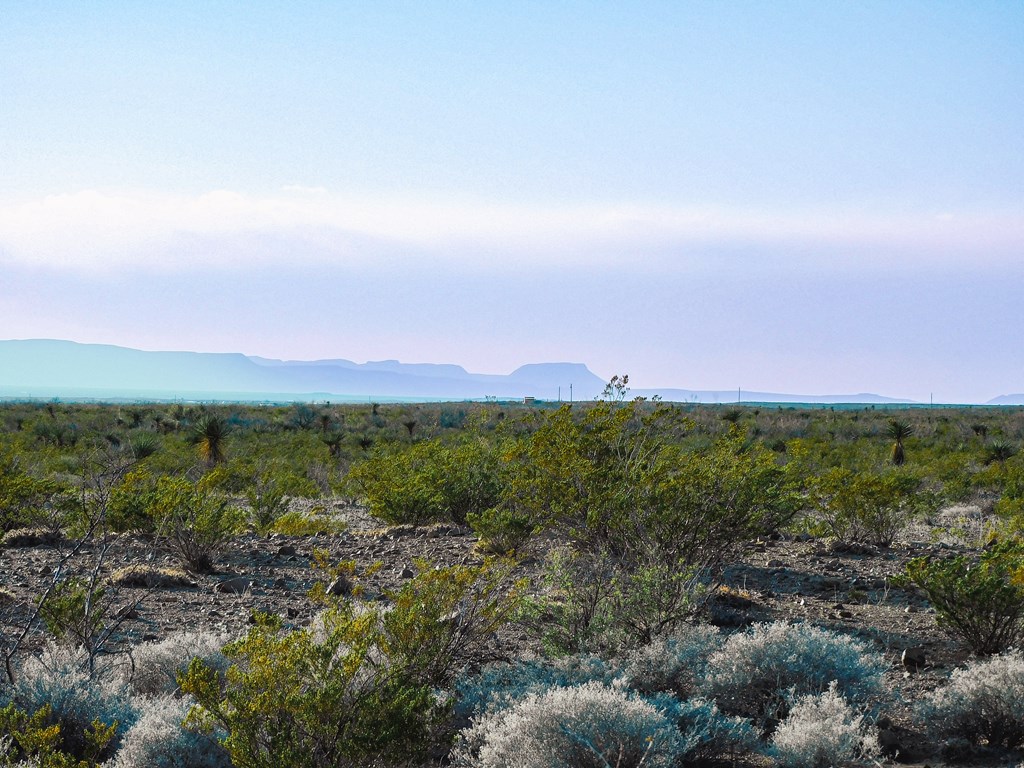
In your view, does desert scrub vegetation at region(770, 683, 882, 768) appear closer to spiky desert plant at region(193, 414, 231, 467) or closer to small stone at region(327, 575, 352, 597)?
small stone at region(327, 575, 352, 597)

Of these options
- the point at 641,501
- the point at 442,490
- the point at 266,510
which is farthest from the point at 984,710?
the point at 266,510

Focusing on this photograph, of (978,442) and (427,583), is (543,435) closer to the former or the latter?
(427,583)

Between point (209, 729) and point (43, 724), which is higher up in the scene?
point (209, 729)

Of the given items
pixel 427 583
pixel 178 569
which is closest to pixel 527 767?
pixel 427 583

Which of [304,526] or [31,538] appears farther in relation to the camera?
[304,526]

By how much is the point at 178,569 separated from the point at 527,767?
23.5 feet

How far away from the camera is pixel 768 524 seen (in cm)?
937

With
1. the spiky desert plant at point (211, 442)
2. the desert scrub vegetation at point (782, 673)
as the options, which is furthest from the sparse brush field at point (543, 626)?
the spiky desert plant at point (211, 442)

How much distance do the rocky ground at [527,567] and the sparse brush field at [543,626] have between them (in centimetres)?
4

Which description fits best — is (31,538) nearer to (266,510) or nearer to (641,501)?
(266,510)

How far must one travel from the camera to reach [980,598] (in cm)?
627

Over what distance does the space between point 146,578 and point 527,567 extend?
429 cm

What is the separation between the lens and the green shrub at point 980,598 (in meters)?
6.23

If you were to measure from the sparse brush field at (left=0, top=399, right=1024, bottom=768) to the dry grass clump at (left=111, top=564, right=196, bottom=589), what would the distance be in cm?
2
